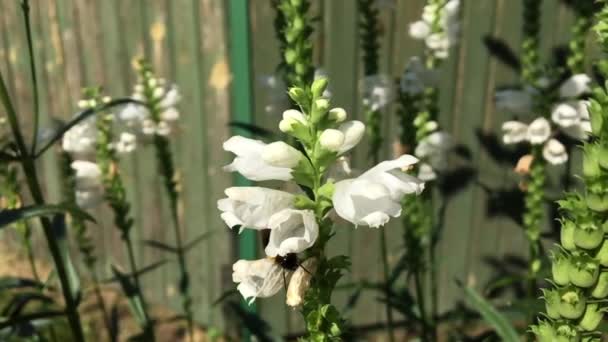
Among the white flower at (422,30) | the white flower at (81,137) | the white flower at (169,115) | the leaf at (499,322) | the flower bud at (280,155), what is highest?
the white flower at (422,30)

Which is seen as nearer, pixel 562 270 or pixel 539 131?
pixel 562 270

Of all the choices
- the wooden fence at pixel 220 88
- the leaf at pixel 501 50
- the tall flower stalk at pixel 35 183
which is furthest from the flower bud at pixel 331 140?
the leaf at pixel 501 50

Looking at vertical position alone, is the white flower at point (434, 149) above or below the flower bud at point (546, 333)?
above

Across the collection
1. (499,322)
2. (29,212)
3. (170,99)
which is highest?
(170,99)

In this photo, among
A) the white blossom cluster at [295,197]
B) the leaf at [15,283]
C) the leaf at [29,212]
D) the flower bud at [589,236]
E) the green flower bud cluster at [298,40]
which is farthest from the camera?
the leaf at [15,283]

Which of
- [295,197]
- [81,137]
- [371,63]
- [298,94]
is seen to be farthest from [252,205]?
[81,137]

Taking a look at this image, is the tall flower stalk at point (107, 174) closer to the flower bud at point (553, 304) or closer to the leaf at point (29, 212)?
the leaf at point (29, 212)

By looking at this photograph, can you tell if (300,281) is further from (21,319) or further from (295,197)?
(21,319)
